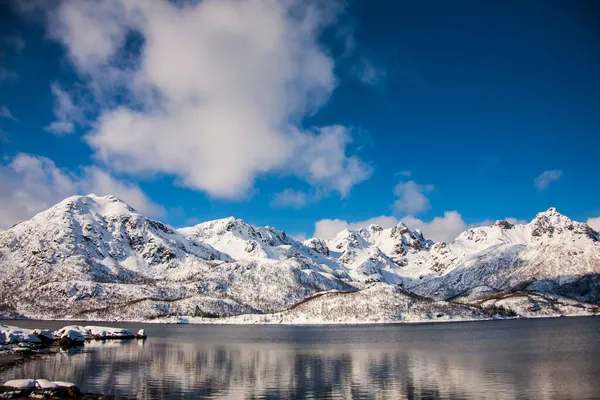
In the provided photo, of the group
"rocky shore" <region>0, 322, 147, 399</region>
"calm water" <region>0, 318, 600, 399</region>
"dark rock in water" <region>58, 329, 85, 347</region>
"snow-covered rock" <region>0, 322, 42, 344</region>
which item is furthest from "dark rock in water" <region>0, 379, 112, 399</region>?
"dark rock in water" <region>58, 329, 85, 347</region>

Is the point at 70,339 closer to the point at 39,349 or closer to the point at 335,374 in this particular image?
the point at 39,349

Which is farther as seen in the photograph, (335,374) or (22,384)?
(335,374)

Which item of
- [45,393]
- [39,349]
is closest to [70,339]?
[39,349]

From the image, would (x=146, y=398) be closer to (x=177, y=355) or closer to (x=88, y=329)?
(x=177, y=355)

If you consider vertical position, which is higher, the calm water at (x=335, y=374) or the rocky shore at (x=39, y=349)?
the rocky shore at (x=39, y=349)

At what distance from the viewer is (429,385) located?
52750 mm

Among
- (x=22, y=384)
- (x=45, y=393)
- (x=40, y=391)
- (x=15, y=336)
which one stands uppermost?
(x=15, y=336)

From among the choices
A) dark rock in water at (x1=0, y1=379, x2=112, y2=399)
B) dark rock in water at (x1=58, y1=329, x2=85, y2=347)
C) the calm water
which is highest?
dark rock in water at (x1=58, y1=329, x2=85, y2=347)

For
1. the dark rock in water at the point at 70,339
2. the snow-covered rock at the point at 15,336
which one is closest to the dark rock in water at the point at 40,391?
the snow-covered rock at the point at 15,336

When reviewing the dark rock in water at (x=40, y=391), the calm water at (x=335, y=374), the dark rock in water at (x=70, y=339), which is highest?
the dark rock in water at (x=70, y=339)

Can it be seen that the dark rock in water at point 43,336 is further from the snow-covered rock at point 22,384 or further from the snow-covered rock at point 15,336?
the snow-covered rock at point 22,384

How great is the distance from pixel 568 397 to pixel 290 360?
46322 mm

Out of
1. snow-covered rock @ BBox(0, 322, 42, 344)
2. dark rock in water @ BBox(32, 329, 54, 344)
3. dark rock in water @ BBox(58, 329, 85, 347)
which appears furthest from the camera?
dark rock in water @ BBox(32, 329, 54, 344)

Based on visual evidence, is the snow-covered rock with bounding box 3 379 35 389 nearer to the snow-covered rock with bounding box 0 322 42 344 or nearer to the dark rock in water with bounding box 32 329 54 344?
the snow-covered rock with bounding box 0 322 42 344
